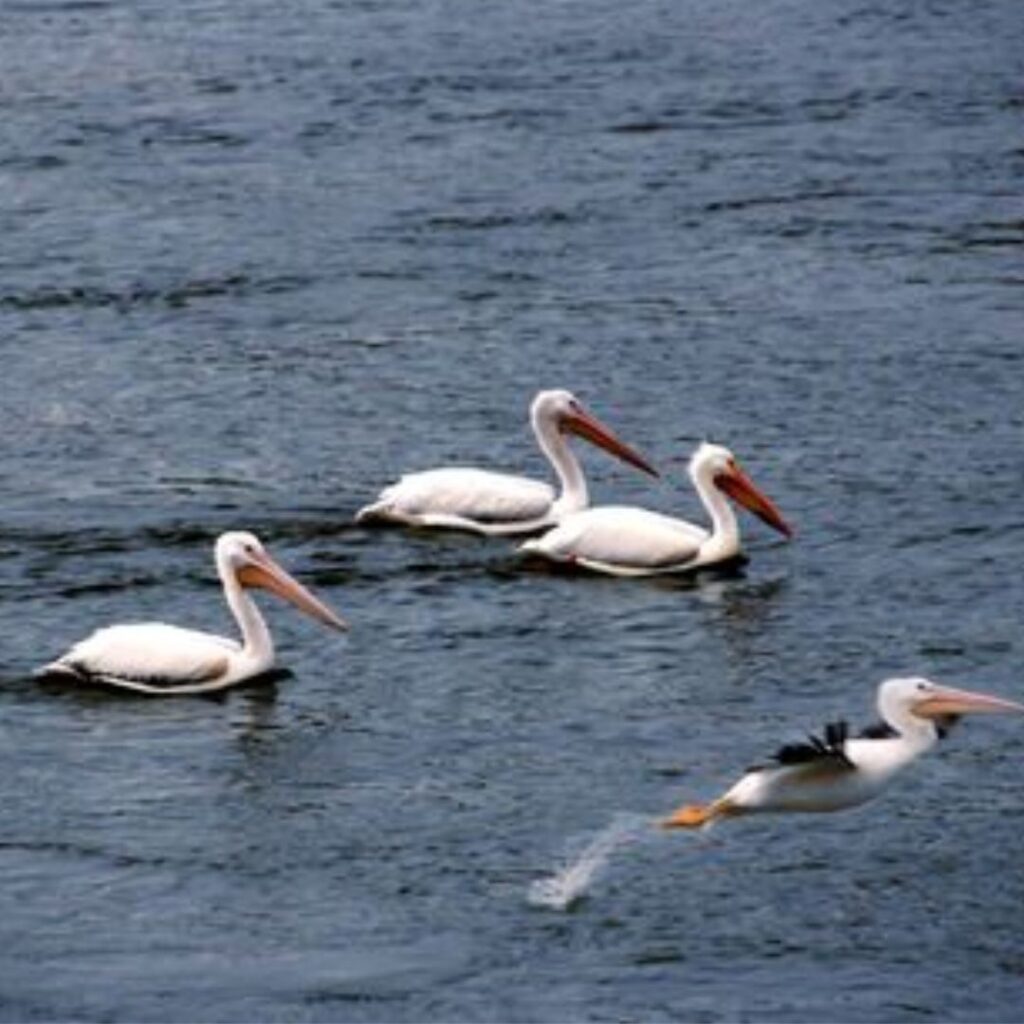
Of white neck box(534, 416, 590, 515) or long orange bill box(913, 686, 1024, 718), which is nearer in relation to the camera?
long orange bill box(913, 686, 1024, 718)

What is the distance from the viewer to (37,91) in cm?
2852

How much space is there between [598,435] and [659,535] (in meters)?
1.13

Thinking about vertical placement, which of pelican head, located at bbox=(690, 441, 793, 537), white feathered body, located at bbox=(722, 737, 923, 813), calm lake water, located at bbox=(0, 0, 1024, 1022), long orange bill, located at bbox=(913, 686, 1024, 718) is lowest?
calm lake water, located at bbox=(0, 0, 1024, 1022)

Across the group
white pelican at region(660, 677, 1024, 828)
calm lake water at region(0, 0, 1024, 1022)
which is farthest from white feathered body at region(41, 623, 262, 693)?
white pelican at region(660, 677, 1024, 828)

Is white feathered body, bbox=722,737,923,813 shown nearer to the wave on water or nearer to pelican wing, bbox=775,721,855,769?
pelican wing, bbox=775,721,855,769

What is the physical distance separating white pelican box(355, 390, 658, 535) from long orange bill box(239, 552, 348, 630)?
1200 mm

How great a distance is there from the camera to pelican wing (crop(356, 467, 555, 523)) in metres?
18.9

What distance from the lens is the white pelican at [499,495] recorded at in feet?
62.0

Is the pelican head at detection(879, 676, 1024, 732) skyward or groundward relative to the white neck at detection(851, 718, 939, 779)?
skyward

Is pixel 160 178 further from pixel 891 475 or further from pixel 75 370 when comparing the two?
pixel 891 475

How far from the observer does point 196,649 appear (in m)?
17.2

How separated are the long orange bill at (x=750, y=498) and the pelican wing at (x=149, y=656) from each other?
8.29 ft

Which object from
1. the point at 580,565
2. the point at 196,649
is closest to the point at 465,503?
the point at 580,565

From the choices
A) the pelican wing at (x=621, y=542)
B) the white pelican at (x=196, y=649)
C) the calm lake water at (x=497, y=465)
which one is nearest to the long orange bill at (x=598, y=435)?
the calm lake water at (x=497, y=465)
